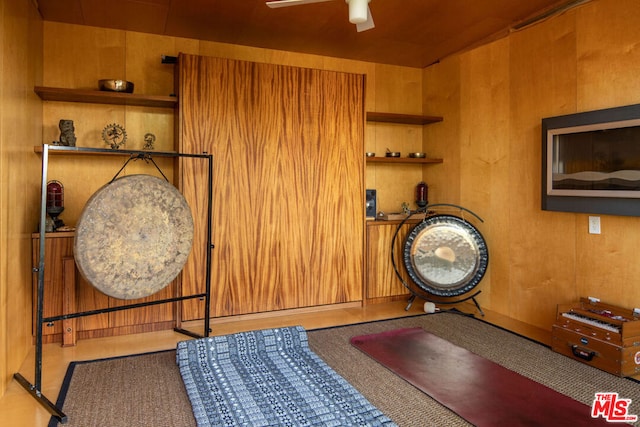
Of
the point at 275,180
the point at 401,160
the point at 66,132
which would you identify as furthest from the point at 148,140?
the point at 401,160

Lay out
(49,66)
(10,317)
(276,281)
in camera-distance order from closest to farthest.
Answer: (10,317) → (49,66) → (276,281)

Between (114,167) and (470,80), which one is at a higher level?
(470,80)

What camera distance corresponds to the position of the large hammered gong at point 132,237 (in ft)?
8.56

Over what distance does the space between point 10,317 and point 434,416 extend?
2.56 metres

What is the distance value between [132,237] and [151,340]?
1058 millimetres

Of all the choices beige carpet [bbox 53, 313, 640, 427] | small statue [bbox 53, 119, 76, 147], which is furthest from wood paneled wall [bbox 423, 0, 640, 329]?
small statue [bbox 53, 119, 76, 147]

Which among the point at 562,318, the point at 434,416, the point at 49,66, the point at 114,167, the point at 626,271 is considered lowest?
the point at 434,416

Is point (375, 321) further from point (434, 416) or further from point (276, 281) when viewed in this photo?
point (434, 416)

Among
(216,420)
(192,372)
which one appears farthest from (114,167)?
(216,420)

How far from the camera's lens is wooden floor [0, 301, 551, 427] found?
236 centimetres

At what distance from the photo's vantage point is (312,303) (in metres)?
4.14

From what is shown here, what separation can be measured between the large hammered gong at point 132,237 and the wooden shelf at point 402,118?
2371 mm

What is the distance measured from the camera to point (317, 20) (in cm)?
369

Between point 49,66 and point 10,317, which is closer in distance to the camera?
point 10,317
